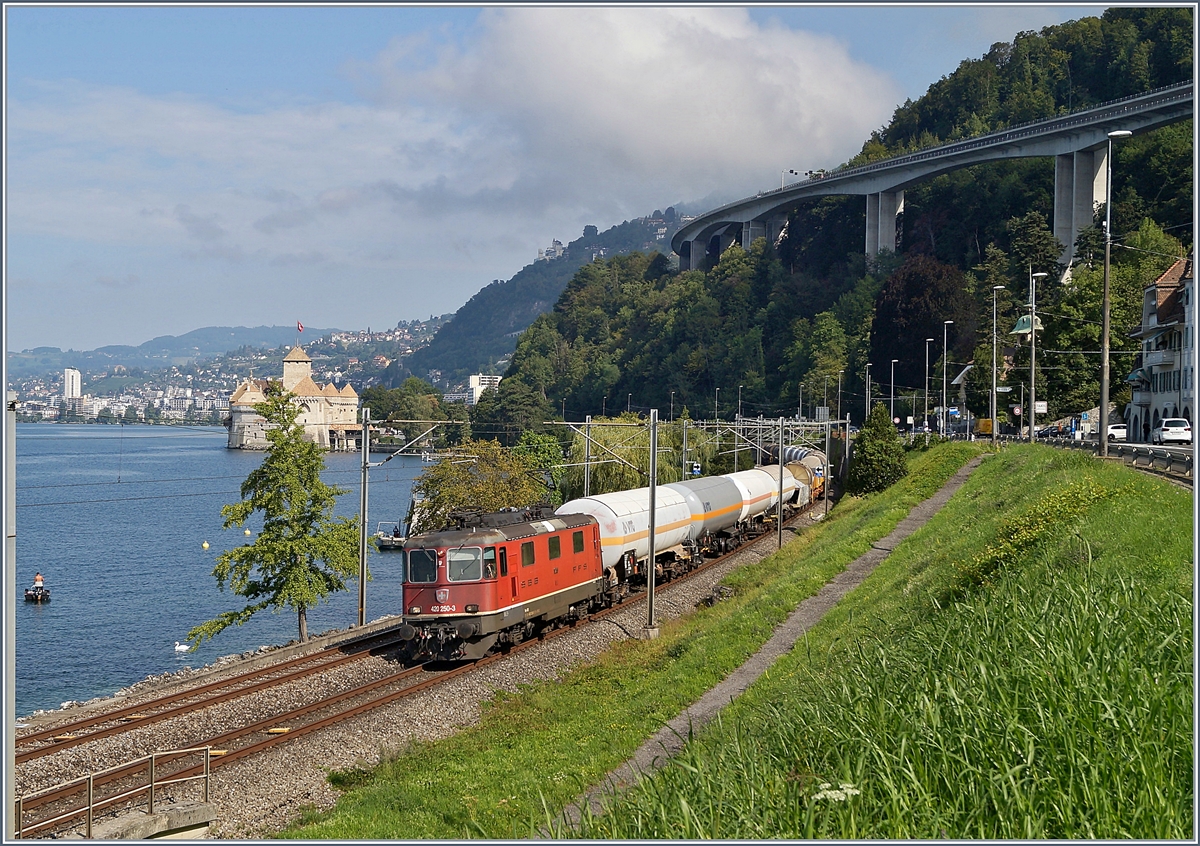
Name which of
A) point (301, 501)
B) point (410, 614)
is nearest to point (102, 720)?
point (410, 614)

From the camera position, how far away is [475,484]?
178ft

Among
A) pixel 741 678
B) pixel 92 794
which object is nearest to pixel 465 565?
pixel 741 678

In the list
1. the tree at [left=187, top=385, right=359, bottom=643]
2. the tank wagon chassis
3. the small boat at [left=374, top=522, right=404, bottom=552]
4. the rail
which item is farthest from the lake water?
the rail

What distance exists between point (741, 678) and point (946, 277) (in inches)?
3323

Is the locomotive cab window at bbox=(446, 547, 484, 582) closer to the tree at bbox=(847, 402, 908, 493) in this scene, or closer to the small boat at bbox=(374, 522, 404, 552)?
the tree at bbox=(847, 402, 908, 493)

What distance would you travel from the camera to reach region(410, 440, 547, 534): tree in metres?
53.0

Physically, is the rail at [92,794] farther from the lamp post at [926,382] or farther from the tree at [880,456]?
the lamp post at [926,382]

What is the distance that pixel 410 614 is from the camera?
26484 mm

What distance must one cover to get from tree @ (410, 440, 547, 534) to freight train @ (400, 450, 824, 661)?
13237 millimetres

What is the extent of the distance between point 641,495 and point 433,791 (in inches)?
901

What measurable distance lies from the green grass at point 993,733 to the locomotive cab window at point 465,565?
11.5 m

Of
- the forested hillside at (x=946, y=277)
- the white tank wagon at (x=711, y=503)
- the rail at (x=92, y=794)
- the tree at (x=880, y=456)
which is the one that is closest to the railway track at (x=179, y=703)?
the rail at (x=92, y=794)

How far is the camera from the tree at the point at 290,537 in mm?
35938

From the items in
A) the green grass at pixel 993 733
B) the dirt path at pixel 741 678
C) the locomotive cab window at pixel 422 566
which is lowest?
the dirt path at pixel 741 678
